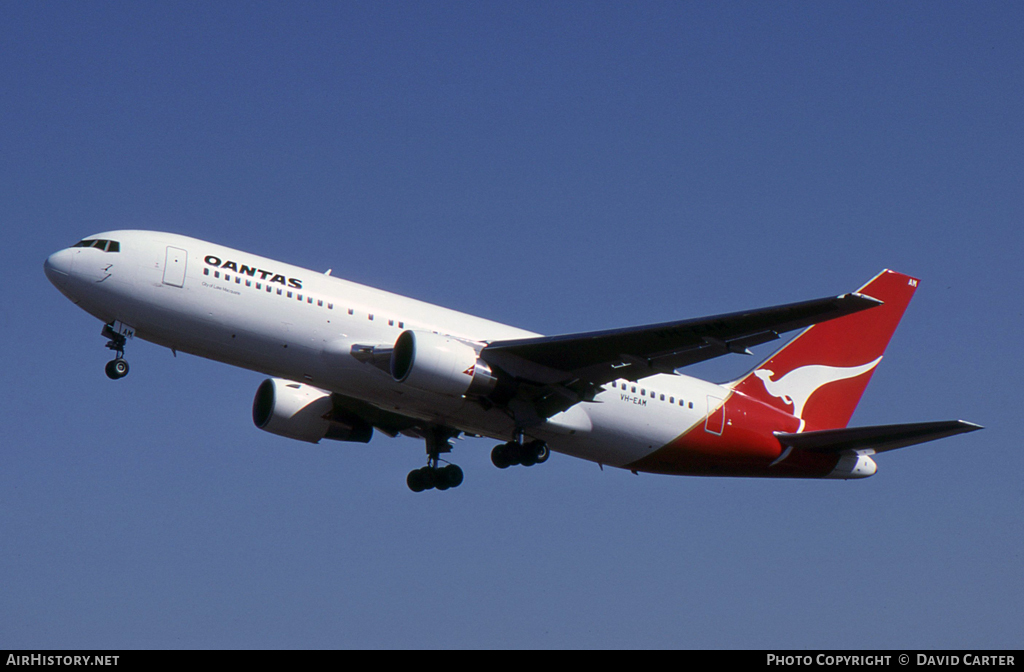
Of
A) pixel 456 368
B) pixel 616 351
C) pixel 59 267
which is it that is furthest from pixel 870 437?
pixel 59 267

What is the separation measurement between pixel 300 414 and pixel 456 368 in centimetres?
710

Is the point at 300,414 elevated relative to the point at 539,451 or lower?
elevated

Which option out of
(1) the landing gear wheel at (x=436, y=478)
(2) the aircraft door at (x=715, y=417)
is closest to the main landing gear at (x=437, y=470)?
(1) the landing gear wheel at (x=436, y=478)

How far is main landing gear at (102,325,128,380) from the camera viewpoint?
1063 inches

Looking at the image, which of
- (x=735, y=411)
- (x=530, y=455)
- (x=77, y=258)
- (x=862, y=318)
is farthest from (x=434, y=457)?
(x=862, y=318)

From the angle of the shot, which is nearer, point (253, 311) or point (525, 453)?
point (253, 311)

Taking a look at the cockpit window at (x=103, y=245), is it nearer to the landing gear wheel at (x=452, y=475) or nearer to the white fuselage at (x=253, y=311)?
the white fuselage at (x=253, y=311)

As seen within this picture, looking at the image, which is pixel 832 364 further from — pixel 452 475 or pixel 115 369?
pixel 115 369

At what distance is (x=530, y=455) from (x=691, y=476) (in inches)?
211

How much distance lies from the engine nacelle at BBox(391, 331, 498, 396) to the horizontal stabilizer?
9.43m

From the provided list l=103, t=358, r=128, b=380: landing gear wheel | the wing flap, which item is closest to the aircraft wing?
the wing flap

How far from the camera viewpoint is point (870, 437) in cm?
3055

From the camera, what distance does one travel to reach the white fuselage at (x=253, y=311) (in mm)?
26438
